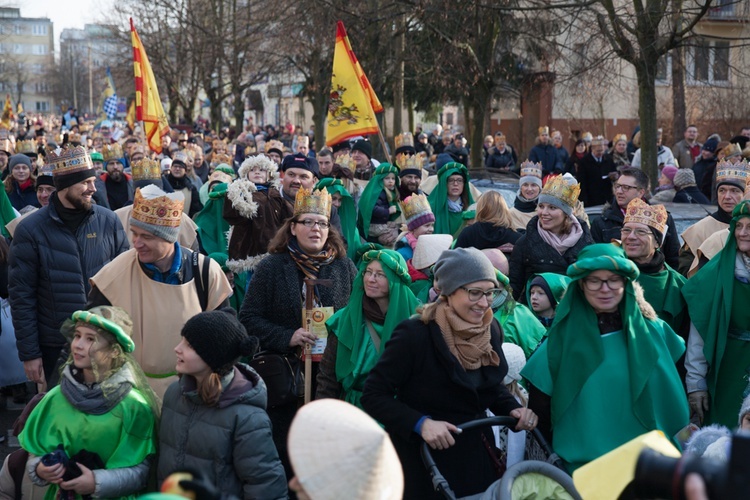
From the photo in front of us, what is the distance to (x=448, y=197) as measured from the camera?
10.4m

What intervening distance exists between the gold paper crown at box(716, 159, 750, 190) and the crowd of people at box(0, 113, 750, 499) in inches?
0.8

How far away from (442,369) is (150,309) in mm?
1681

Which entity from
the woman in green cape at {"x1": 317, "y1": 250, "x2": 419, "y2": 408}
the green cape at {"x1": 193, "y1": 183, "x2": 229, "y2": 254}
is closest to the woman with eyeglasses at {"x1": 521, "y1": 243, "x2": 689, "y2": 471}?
the woman in green cape at {"x1": 317, "y1": 250, "x2": 419, "y2": 408}

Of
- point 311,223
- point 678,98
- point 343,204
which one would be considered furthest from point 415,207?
point 678,98

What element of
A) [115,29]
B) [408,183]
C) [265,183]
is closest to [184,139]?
[408,183]

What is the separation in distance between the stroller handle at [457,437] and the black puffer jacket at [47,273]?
2975 millimetres

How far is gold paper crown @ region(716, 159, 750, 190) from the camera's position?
8.14 m

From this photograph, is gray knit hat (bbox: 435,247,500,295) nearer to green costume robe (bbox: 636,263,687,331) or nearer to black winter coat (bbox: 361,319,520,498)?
black winter coat (bbox: 361,319,520,498)

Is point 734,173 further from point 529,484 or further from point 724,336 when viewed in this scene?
point 529,484

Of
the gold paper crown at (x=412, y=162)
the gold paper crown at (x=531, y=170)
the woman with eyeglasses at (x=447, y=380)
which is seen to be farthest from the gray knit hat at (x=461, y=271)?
the gold paper crown at (x=412, y=162)

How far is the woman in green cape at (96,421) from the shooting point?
434 cm

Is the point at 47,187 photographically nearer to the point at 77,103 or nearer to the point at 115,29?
the point at 115,29

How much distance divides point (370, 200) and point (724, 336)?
5.35m

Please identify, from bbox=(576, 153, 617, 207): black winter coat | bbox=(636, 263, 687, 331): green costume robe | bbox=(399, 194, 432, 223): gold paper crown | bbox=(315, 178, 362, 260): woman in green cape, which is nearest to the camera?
bbox=(636, 263, 687, 331): green costume robe
